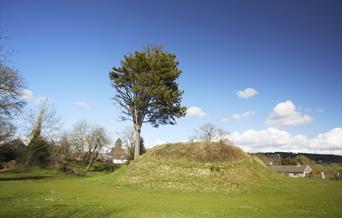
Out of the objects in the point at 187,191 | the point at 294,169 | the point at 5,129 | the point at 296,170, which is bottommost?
the point at 187,191

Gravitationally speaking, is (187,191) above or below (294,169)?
below

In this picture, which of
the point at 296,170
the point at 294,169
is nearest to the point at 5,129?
the point at 296,170

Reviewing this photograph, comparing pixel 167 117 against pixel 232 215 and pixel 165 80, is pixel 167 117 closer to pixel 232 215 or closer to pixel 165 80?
pixel 165 80

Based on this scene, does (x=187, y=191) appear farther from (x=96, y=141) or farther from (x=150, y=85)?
(x=96, y=141)

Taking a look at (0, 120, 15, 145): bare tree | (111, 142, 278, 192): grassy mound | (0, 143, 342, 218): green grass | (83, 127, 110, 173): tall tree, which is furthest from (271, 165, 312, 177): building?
(0, 120, 15, 145): bare tree

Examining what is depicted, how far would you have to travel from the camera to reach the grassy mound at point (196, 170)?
33.5m

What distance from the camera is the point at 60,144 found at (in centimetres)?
6494

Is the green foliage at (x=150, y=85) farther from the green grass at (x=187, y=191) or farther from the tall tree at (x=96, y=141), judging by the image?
the tall tree at (x=96, y=141)

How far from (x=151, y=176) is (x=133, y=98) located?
12876 millimetres

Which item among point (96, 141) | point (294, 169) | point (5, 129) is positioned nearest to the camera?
point (5, 129)

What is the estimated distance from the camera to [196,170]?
36500 millimetres

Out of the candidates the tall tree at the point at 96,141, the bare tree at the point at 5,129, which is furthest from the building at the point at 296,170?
the bare tree at the point at 5,129

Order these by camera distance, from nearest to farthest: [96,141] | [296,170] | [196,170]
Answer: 1. [196,170]
2. [96,141]
3. [296,170]

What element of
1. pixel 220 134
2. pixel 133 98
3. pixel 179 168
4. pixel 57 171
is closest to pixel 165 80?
pixel 133 98
